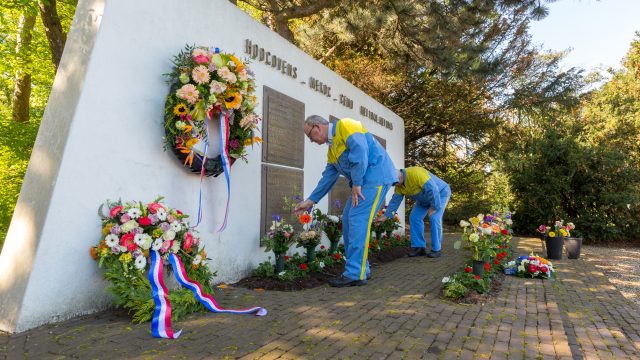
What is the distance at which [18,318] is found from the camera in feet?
9.25

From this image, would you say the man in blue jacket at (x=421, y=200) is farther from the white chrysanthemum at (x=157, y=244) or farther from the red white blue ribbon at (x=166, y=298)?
the white chrysanthemum at (x=157, y=244)

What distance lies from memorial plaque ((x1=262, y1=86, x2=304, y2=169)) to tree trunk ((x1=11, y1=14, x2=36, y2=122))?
626 centimetres

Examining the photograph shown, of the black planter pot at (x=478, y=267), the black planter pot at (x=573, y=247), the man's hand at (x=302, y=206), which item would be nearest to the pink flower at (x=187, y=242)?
the man's hand at (x=302, y=206)

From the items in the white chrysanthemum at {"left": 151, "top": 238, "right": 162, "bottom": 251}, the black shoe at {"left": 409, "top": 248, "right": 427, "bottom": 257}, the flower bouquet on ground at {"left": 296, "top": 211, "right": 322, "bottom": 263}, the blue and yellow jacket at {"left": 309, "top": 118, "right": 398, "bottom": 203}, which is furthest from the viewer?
the black shoe at {"left": 409, "top": 248, "right": 427, "bottom": 257}

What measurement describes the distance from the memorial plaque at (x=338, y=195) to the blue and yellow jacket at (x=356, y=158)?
2.07 m

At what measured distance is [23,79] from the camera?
33.3ft

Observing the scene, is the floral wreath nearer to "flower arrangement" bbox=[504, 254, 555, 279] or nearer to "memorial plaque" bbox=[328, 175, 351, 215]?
"memorial plaque" bbox=[328, 175, 351, 215]

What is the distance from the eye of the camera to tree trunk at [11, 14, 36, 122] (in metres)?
9.04

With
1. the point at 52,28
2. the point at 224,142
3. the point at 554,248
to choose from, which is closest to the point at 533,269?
the point at 554,248

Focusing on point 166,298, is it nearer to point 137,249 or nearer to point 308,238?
point 137,249

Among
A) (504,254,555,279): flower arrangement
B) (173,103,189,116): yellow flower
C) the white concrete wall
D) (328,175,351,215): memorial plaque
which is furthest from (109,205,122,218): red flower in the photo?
(504,254,555,279): flower arrangement

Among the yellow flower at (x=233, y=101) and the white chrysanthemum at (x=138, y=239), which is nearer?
the white chrysanthemum at (x=138, y=239)

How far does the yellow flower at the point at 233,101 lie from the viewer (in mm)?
4137

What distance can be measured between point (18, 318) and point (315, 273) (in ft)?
9.87
